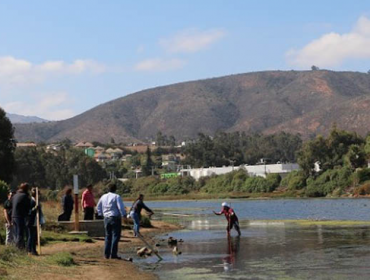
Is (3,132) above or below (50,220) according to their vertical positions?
above

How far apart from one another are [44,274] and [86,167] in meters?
149

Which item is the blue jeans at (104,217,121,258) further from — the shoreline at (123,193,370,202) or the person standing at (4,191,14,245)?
the shoreline at (123,193,370,202)

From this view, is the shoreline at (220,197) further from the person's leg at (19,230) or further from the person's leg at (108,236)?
the person's leg at (19,230)

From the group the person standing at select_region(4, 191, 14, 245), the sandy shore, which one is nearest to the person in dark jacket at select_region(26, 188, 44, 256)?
the sandy shore

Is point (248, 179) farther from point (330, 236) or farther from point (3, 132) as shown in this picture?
point (330, 236)

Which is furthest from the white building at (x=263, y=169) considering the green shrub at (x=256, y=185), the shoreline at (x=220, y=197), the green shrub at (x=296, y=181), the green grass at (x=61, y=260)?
the green grass at (x=61, y=260)

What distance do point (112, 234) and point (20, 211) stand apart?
101 inches

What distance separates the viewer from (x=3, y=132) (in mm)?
73062

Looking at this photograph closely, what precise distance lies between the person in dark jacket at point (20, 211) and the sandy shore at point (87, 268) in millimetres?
876

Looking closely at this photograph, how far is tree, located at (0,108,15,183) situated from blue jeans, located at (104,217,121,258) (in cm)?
4998

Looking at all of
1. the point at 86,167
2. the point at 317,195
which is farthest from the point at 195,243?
the point at 86,167

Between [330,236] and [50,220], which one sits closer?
[330,236]

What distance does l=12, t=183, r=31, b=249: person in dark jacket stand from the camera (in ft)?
65.6

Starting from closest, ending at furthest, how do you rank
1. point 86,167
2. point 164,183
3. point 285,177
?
point 285,177, point 86,167, point 164,183
